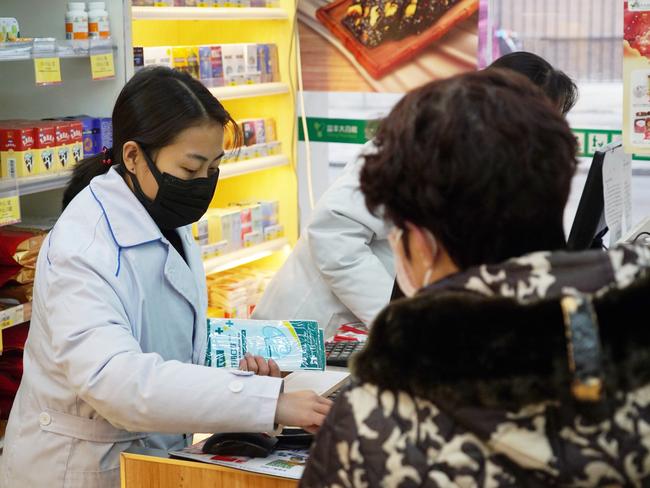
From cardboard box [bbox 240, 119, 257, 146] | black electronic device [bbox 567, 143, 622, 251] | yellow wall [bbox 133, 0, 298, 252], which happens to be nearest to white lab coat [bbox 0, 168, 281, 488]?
black electronic device [bbox 567, 143, 622, 251]

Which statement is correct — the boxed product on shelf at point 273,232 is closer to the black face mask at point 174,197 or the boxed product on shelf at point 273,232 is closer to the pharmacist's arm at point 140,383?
the black face mask at point 174,197

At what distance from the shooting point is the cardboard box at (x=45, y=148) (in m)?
3.84

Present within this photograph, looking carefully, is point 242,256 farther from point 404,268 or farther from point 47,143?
point 404,268

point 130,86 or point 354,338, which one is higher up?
point 130,86

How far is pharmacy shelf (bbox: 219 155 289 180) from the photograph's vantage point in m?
5.64

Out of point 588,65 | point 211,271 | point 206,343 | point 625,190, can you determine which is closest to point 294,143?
point 211,271

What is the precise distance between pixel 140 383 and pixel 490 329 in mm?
995

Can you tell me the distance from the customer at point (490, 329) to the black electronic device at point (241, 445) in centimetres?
77

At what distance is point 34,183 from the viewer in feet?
12.6

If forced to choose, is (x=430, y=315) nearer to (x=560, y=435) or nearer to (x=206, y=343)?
(x=560, y=435)

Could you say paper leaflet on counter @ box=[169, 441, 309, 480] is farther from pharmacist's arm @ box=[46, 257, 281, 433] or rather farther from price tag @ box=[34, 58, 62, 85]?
price tag @ box=[34, 58, 62, 85]

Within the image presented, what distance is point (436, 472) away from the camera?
3.91 ft

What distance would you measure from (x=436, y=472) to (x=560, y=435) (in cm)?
16

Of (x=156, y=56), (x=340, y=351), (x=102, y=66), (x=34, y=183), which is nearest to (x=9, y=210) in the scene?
A: (x=34, y=183)
